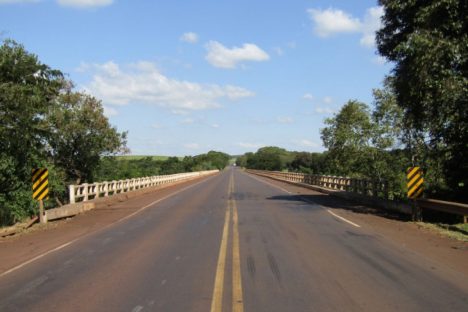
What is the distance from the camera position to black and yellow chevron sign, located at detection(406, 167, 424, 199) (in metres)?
17.4

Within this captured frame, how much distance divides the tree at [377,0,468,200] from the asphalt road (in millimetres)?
5566

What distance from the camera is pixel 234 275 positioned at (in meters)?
8.31

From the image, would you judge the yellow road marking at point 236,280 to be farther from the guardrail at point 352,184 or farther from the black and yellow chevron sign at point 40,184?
the guardrail at point 352,184

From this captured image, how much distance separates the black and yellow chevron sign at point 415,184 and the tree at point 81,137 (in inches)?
1145

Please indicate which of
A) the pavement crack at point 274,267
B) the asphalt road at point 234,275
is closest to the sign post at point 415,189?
the asphalt road at point 234,275

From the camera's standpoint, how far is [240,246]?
442 inches

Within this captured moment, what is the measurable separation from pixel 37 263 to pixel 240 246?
4.27m

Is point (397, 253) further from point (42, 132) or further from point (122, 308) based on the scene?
point (42, 132)

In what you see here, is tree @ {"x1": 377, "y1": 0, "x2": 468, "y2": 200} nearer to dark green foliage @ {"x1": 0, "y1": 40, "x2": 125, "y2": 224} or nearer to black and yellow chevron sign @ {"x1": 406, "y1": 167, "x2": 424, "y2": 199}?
black and yellow chevron sign @ {"x1": 406, "y1": 167, "x2": 424, "y2": 199}

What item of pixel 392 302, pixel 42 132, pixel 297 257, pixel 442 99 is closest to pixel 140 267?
pixel 297 257

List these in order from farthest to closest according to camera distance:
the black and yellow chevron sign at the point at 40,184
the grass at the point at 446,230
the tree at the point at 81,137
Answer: the tree at the point at 81,137
the black and yellow chevron sign at the point at 40,184
the grass at the point at 446,230

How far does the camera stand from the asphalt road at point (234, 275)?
676 cm

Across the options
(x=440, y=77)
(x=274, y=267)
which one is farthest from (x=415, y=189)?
(x=274, y=267)

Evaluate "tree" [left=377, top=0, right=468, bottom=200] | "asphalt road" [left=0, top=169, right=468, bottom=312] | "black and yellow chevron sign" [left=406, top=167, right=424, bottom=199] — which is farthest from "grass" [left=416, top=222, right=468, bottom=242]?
"tree" [left=377, top=0, right=468, bottom=200]
